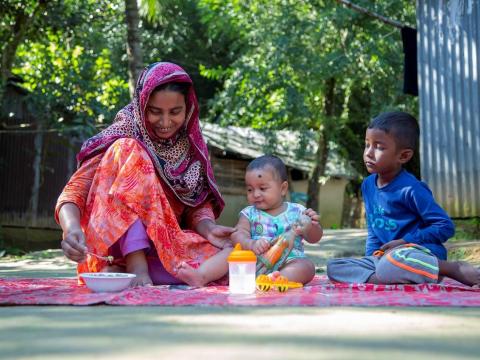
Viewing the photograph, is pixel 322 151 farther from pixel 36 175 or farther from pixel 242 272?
pixel 242 272

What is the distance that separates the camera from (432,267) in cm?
358

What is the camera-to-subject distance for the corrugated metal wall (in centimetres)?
789

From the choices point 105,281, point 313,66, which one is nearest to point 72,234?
point 105,281

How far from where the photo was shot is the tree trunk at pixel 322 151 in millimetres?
17453

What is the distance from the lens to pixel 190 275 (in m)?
3.69

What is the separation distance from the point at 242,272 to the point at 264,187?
2.47ft

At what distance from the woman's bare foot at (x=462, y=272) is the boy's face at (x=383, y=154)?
22.5 inches

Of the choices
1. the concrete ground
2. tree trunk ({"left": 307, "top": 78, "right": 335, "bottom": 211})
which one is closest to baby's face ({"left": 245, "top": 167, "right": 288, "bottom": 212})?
the concrete ground

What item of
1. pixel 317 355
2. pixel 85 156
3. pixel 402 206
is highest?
pixel 85 156

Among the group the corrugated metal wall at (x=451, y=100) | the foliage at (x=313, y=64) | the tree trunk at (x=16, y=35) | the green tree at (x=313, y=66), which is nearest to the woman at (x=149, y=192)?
the corrugated metal wall at (x=451, y=100)

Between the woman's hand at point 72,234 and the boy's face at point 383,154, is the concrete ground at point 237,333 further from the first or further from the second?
the boy's face at point 383,154

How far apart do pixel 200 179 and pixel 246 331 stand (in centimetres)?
229

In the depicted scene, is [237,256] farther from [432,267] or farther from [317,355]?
[317,355]

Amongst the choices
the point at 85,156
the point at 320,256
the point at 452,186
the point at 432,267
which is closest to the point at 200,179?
the point at 85,156
